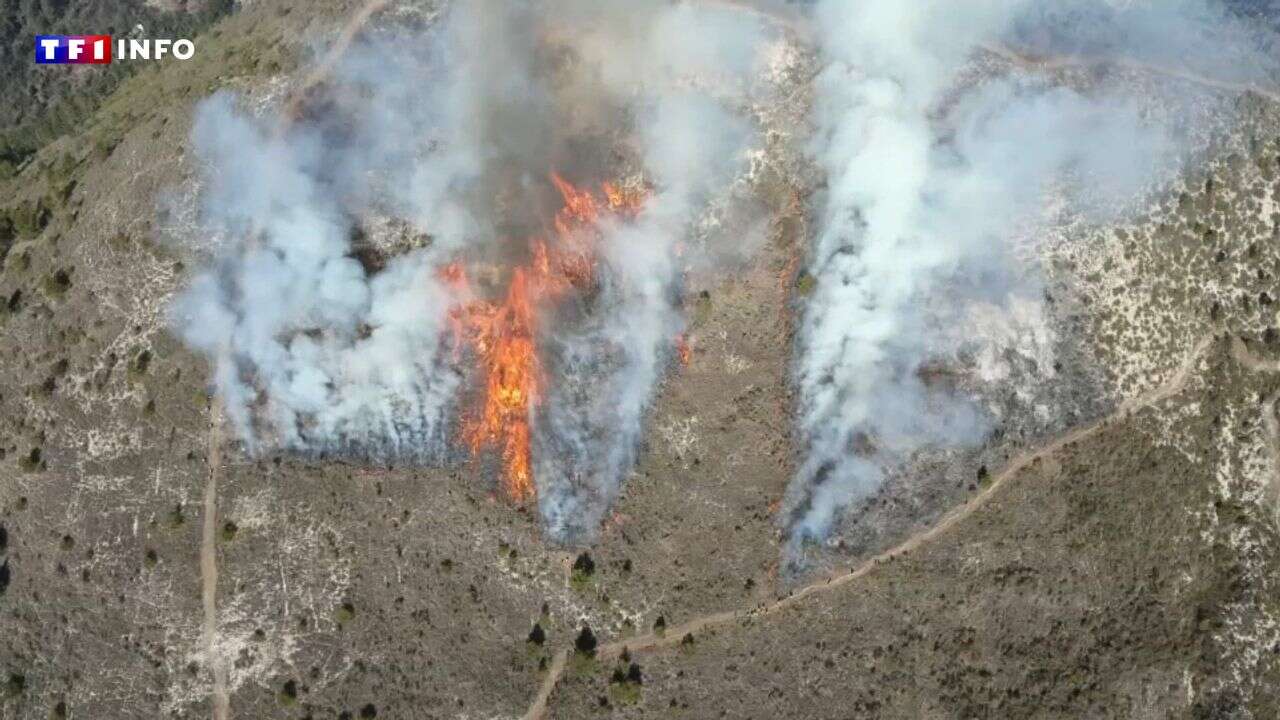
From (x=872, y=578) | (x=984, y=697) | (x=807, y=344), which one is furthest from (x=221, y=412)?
(x=984, y=697)

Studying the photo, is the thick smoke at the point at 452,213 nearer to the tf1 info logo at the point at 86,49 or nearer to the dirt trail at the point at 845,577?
the dirt trail at the point at 845,577

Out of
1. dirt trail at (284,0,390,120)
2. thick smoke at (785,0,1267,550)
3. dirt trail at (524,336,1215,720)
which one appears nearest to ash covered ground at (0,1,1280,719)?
dirt trail at (524,336,1215,720)

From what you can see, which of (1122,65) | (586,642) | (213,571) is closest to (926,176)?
(1122,65)

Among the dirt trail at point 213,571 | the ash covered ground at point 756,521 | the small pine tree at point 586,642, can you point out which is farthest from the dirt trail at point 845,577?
the dirt trail at point 213,571

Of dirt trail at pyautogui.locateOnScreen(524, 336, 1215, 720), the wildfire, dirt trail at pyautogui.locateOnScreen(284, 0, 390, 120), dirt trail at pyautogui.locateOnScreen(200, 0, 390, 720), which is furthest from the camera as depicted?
dirt trail at pyautogui.locateOnScreen(284, 0, 390, 120)

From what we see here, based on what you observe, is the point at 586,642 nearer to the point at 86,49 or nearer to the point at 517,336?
the point at 517,336

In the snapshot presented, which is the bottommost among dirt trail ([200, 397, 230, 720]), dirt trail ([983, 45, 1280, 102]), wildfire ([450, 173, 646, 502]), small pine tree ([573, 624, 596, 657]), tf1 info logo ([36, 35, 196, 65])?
small pine tree ([573, 624, 596, 657])

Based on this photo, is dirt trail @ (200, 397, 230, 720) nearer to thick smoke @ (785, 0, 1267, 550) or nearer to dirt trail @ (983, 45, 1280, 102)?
thick smoke @ (785, 0, 1267, 550)
